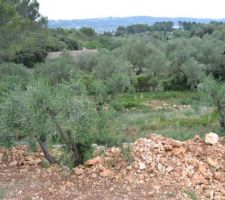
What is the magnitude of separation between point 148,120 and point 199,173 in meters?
14.5

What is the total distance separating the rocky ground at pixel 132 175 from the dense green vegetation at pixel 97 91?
51 centimetres

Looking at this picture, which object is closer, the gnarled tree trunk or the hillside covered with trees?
the hillside covered with trees

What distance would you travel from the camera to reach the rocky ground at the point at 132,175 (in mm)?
7863

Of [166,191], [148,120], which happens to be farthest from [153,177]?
[148,120]

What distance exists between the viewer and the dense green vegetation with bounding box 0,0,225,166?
28.6ft

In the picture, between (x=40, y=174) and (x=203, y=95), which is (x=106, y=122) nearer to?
(x=40, y=174)

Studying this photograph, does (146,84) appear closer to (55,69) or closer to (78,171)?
(55,69)

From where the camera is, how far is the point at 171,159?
8.84m

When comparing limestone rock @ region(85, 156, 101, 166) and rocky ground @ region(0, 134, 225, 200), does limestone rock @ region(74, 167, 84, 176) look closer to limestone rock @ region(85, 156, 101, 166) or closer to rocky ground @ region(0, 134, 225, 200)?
rocky ground @ region(0, 134, 225, 200)

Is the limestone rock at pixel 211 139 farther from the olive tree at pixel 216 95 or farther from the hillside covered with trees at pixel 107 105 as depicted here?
the olive tree at pixel 216 95

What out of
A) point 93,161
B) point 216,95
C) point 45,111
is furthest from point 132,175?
point 216,95

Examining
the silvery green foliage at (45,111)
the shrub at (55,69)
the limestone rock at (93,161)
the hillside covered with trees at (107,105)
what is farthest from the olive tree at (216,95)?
the shrub at (55,69)

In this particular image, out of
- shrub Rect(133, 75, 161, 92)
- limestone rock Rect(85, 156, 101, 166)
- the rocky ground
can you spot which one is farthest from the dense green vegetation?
the rocky ground

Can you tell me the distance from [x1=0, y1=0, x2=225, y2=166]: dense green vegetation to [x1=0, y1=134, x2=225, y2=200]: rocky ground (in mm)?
507
